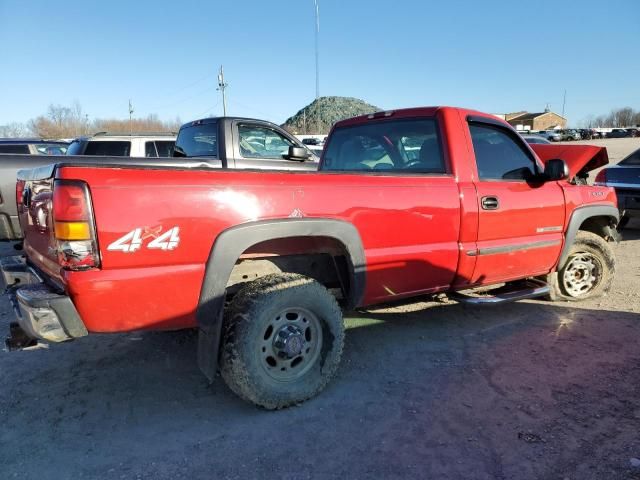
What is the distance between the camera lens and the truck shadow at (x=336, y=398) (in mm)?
2443

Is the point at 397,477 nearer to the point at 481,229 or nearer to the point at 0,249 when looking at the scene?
the point at 481,229

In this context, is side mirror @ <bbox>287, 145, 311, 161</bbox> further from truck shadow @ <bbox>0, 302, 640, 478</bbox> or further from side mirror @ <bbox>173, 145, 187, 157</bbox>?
side mirror @ <bbox>173, 145, 187, 157</bbox>

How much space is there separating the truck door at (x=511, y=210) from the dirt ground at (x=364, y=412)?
641mm

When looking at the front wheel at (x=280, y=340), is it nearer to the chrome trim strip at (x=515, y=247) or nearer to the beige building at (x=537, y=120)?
the chrome trim strip at (x=515, y=247)

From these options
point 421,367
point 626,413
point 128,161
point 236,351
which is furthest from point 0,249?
point 626,413

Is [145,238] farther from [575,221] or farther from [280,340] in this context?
[575,221]

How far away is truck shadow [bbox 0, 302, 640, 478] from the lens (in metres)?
2.44

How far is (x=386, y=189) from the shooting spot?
3074 millimetres

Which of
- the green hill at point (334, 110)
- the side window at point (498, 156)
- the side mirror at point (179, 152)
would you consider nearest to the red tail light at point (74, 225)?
the side window at point (498, 156)

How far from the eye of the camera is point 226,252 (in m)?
2.48

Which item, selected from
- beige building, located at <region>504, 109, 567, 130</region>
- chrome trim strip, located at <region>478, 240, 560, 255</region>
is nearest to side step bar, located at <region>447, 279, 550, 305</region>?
chrome trim strip, located at <region>478, 240, 560, 255</region>

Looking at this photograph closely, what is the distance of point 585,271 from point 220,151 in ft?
15.2

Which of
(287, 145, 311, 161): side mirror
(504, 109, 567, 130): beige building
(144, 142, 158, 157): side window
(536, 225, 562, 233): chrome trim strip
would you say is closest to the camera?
(536, 225, 562, 233): chrome trim strip

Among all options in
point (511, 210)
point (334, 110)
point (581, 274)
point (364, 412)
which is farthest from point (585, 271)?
point (334, 110)
